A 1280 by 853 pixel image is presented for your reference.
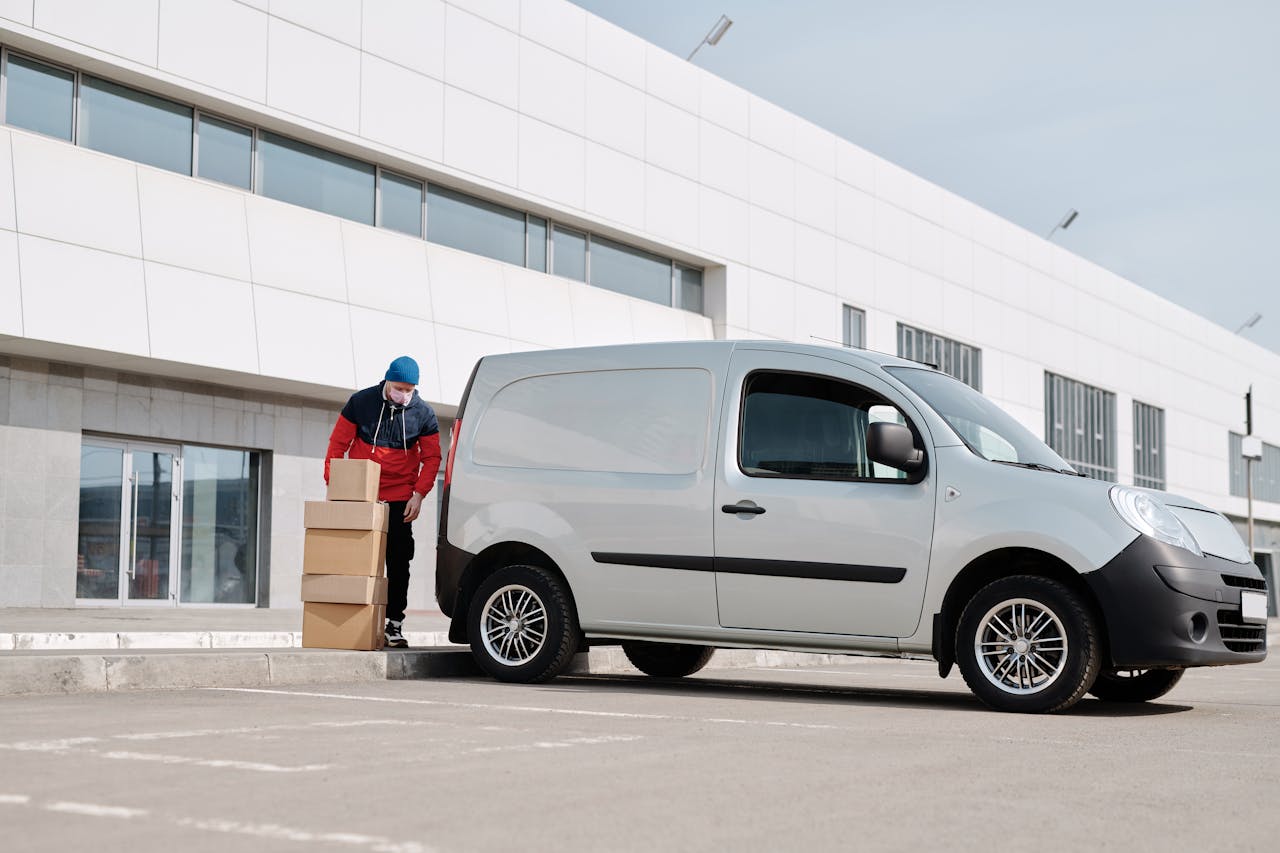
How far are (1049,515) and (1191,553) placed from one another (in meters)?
0.76

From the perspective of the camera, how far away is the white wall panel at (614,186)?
25125mm

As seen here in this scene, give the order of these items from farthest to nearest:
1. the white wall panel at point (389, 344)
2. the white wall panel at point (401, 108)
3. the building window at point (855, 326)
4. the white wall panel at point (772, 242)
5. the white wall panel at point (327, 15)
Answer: the building window at point (855, 326), the white wall panel at point (772, 242), the white wall panel at point (401, 108), the white wall panel at point (389, 344), the white wall panel at point (327, 15)

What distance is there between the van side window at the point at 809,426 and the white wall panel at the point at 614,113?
1738 cm

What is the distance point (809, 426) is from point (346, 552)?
10.1ft

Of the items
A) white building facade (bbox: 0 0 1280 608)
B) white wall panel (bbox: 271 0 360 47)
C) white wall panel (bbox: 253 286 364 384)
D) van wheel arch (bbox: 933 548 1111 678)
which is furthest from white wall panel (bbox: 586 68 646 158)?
van wheel arch (bbox: 933 548 1111 678)

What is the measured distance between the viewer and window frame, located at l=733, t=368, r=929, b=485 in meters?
7.86

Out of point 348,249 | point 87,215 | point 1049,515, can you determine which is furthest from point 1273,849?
point 348,249

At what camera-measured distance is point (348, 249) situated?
20656mm

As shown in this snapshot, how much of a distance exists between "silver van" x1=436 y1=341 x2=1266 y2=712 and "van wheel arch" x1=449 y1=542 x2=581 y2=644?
0.02 metres

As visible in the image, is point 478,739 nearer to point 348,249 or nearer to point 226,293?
point 226,293

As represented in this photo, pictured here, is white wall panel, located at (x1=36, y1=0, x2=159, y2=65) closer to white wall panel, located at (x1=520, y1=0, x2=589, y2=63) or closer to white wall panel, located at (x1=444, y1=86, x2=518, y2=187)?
white wall panel, located at (x1=444, y1=86, x2=518, y2=187)

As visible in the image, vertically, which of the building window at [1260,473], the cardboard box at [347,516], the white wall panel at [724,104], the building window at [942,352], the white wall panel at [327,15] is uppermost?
the white wall panel at [724,104]

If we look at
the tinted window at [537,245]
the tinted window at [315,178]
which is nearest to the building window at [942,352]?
the tinted window at [537,245]

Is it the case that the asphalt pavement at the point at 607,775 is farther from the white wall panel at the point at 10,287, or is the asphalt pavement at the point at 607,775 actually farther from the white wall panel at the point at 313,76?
the white wall panel at the point at 313,76
